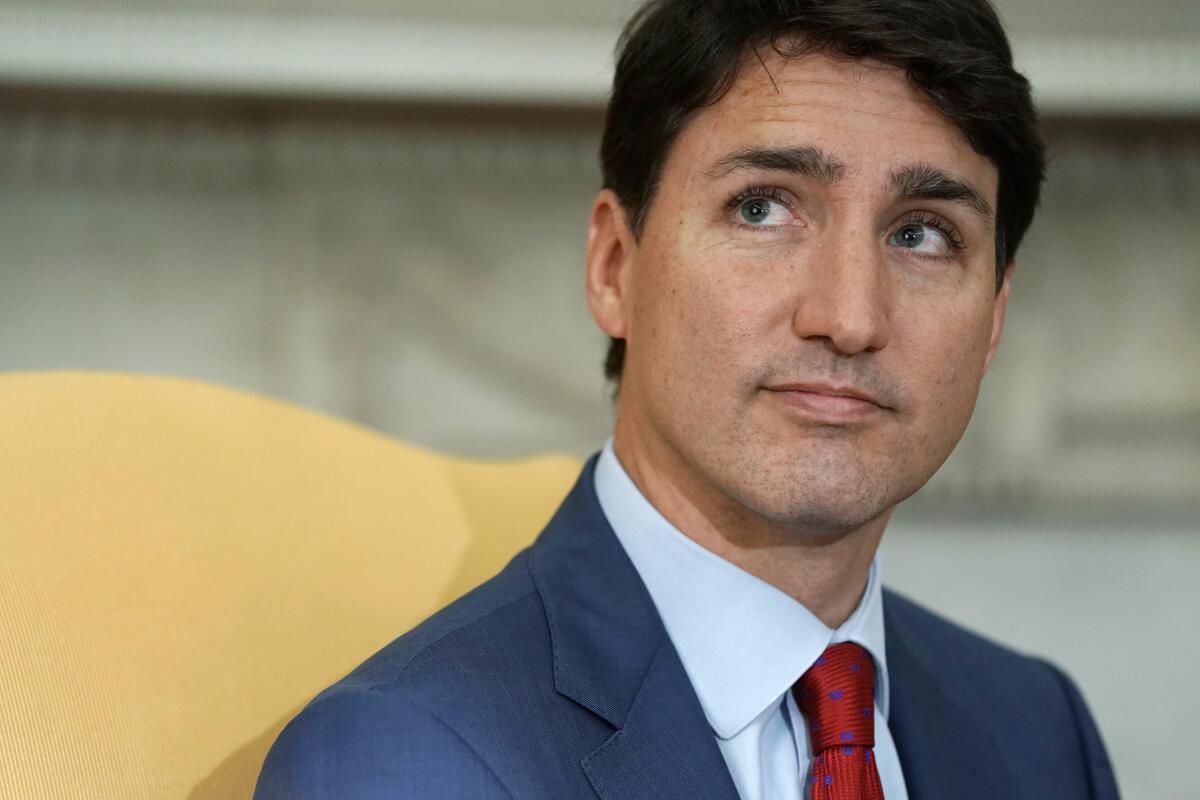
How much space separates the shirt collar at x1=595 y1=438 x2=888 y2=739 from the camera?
121cm

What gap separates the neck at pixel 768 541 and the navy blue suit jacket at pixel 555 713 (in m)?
0.07

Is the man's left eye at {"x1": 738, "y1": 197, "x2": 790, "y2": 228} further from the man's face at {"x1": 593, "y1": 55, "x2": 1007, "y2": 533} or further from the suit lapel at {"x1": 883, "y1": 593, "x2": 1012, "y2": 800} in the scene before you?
the suit lapel at {"x1": 883, "y1": 593, "x2": 1012, "y2": 800}

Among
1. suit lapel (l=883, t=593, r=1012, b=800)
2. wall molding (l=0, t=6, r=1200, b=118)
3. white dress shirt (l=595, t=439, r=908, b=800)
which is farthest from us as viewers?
wall molding (l=0, t=6, r=1200, b=118)

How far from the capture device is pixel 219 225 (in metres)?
3.51

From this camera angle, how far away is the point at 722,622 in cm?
125

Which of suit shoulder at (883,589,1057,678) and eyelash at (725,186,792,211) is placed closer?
eyelash at (725,186,792,211)

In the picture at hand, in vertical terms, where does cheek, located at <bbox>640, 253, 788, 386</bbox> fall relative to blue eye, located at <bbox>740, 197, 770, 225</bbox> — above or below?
below

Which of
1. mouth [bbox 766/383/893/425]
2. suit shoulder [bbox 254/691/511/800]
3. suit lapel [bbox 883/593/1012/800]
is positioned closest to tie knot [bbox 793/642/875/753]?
suit lapel [bbox 883/593/1012/800]

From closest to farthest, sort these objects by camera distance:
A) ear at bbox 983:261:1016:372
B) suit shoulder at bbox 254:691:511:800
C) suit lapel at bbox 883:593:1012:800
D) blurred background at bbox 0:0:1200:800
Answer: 1. suit shoulder at bbox 254:691:511:800
2. suit lapel at bbox 883:593:1012:800
3. ear at bbox 983:261:1016:372
4. blurred background at bbox 0:0:1200:800

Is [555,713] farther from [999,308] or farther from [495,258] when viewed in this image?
[495,258]

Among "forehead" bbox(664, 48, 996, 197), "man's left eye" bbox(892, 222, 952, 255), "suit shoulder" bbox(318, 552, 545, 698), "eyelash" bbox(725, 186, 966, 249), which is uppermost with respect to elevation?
"forehead" bbox(664, 48, 996, 197)

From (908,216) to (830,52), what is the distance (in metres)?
0.17

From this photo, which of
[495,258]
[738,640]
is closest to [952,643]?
[738,640]

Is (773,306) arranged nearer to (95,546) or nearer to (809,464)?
(809,464)
